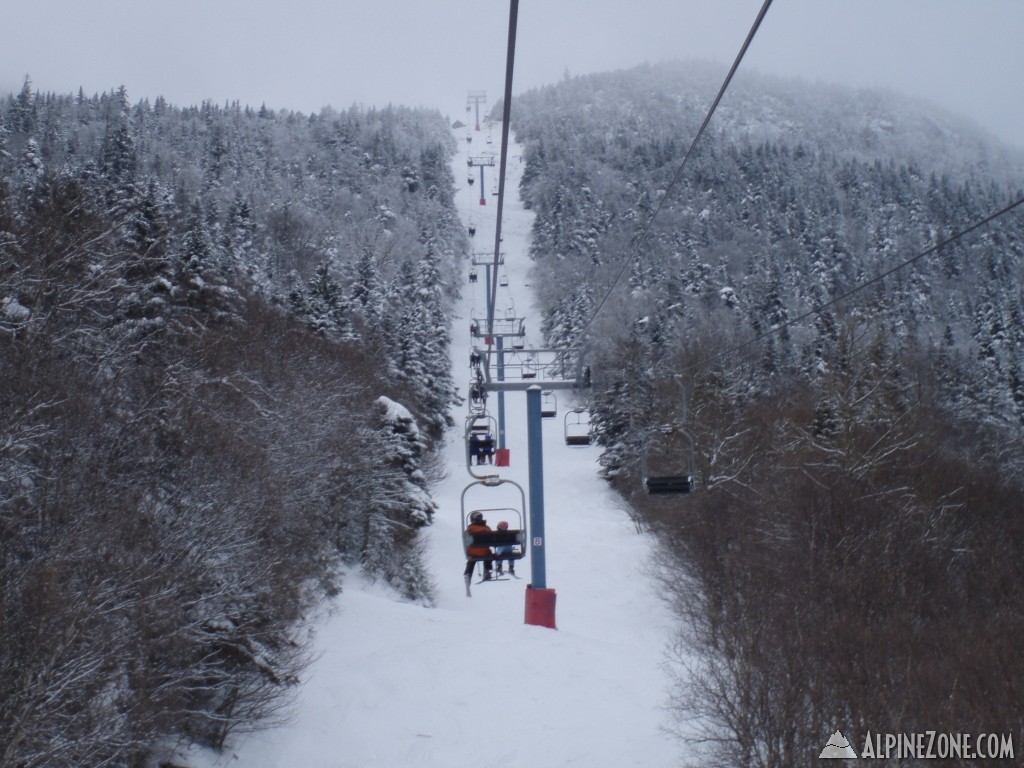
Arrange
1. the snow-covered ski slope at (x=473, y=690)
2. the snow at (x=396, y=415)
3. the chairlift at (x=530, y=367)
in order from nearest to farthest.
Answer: the snow-covered ski slope at (x=473, y=690)
the chairlift at (x=530, y=367)
the snow at (x=396, y=415)

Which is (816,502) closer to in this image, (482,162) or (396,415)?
(396,415)

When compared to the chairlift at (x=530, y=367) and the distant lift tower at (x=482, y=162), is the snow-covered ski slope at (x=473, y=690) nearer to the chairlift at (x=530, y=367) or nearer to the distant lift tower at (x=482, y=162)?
the chairlift at (x=530, y=367)

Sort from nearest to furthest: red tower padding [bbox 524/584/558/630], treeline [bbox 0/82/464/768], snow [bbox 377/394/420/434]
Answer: treeline [bbox 0/82/464/768] → red tower padding [bbox 524/584/558/630] → snow [bbox 377/394/420/434]

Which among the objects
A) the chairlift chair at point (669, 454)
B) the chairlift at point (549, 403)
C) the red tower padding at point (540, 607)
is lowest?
the red tower padding at point (540, 607)

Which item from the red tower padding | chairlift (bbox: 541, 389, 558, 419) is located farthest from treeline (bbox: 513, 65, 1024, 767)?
the red tower padding

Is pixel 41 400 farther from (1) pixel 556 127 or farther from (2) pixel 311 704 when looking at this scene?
(1) pixel 556 127

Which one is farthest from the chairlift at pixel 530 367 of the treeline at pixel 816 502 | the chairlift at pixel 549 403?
the treeline at pixel 816 502

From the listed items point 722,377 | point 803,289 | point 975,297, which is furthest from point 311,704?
point 975,297

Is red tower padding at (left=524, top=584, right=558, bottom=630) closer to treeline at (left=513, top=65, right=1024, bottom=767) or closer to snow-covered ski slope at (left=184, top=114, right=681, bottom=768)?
snow-covered ski slope at (left=184, top=114, right=681, bottom=768)

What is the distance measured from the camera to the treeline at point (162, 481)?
33.8 ft

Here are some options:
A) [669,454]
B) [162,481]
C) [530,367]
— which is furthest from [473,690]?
[669,454]

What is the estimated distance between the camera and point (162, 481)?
50.4 ft

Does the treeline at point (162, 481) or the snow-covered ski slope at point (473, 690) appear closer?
the treeline at point (162, 481)

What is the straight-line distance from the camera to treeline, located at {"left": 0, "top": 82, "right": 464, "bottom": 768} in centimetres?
1031
